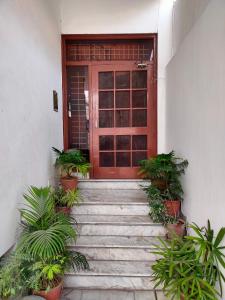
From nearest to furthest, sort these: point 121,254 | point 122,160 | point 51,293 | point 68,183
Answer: point 51,293 → point 121,254 → point 68,183 → point 122,160

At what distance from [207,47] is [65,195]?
2.19m

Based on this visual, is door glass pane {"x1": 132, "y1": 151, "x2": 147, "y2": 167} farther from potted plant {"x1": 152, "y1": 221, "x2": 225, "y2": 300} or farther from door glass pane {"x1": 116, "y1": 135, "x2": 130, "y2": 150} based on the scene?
potted plant {"x1": 152, "y1": 221, "x2": 225, "y2": 300}

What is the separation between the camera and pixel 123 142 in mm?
3865

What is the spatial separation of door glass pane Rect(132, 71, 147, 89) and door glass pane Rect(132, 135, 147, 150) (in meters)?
0.82

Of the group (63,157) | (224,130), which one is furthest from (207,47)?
(63,157)

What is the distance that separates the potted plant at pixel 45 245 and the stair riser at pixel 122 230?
1.82 feet

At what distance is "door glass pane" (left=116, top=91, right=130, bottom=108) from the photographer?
3824 millimetres

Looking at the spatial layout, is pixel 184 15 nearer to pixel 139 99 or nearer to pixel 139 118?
pixel 139 99

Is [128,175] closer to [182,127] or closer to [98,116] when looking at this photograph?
[98,116]

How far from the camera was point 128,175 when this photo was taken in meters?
3.90

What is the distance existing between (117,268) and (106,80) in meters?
2.77

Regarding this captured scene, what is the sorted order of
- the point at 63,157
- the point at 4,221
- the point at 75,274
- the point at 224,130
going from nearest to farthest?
the point at 224,130, the point at 4,221, the point at 75,274, the point at 63,157

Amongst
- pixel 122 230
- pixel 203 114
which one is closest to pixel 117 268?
pixel 122 230

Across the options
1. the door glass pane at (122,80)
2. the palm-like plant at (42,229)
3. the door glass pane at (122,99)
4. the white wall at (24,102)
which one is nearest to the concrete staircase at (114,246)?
the palm-like plant at (42,229)
